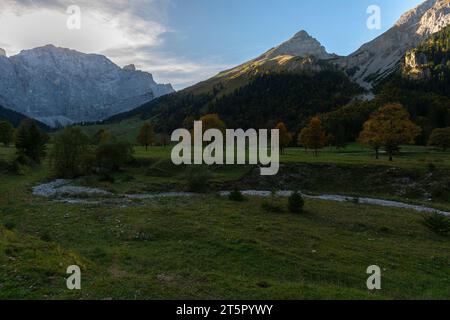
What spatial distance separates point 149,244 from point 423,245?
69.2 ft

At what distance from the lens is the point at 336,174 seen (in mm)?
67938

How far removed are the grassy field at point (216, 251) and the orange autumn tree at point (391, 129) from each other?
120 ft

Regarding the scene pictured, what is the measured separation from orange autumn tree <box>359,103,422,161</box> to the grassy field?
3656 cm

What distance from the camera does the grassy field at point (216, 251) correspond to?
16172 mm

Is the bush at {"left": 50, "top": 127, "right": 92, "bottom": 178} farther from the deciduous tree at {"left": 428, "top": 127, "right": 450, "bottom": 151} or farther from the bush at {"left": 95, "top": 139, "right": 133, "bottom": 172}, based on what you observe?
the deciduous tree at {"left": 428, "top": 127, "right": 450, "bottom": 151}

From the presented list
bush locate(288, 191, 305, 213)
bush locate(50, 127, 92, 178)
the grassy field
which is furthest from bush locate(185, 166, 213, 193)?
bush locate(50, 127, 92, 178)

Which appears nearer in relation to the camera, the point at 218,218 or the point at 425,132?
the point at 218,218

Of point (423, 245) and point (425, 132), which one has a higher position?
point (425, 132)

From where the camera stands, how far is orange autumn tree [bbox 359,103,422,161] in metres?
76.4

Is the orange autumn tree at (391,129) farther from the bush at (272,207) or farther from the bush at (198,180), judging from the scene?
the bush at (272,207)

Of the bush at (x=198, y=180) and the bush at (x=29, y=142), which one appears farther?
the bush at (x=29, y=142)

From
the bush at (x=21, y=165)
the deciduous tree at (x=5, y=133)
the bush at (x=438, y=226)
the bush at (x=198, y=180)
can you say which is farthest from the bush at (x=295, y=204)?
the deciduous tree at (x=5, y=133)

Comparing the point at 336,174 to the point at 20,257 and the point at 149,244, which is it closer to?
the point at 149,244
